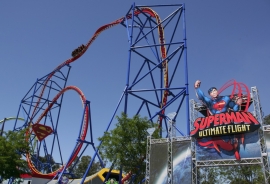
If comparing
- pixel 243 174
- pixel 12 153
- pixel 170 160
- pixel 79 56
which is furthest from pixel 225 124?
pixel 79 56

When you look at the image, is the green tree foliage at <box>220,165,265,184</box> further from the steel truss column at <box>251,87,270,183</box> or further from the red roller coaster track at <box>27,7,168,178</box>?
the steel truss column at <box>251,87,270,183</box>

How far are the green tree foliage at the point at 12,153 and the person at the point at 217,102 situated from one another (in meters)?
11.0

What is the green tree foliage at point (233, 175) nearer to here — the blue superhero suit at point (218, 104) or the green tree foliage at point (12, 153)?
the blue superhero suit at point (218, 104)

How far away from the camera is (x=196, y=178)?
11.1 m

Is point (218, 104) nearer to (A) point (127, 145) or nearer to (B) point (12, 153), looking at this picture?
(A) point (127, 145)

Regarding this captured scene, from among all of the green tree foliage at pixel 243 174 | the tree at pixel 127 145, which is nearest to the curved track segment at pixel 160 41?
the tree at pixel 127 145

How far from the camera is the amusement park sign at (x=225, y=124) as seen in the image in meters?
10.6

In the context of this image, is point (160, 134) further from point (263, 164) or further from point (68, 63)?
point (68, 63)

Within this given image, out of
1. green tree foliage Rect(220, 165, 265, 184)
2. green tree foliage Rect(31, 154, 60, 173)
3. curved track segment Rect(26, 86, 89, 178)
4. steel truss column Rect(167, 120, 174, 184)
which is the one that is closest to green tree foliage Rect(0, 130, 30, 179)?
curved track segment Rect(26, 86, 89, 178)

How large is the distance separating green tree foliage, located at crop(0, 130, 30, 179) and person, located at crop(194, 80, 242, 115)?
36.2ft

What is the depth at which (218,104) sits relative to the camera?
12.1 meters

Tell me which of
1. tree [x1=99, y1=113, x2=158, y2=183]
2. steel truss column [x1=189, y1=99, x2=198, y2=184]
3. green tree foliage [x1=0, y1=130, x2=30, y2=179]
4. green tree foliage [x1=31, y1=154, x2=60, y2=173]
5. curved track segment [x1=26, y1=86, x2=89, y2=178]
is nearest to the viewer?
steel truss column [x1=189, y1=99, x2=198, y2=184]

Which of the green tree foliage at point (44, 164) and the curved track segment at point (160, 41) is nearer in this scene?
the curved track segment at point (160, 41)

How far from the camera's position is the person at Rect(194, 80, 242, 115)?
11789mm
